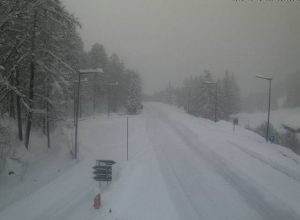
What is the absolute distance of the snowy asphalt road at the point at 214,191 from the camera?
12430 mm

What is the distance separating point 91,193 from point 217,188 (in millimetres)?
6956

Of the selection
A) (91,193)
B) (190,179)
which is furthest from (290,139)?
(91,193)

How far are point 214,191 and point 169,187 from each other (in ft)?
8.05

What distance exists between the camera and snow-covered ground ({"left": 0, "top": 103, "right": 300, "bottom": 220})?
12.8 meters

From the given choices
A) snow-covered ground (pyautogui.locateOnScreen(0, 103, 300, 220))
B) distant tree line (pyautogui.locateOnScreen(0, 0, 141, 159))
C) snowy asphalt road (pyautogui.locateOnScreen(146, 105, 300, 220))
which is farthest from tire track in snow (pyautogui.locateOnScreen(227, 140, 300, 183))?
distant tree line (pyautogui.locateOnScreen(0, 0, 141, 159))

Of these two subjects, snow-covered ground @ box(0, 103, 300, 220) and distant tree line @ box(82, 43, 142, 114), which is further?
distant tree line @ box(82, 43, 142, 114)

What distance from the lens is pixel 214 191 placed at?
15.1 m

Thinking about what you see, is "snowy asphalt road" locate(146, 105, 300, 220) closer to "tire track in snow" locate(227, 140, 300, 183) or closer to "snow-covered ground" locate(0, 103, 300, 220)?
"snow-covered ground" locate(0, 103, 300, 220)

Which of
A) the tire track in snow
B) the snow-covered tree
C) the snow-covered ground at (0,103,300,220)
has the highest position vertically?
the snow-covered tree

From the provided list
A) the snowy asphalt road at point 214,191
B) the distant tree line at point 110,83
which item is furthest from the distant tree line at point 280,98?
the snowy asphalt road at point 214,191

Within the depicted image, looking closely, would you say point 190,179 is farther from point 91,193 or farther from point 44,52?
point 44,52

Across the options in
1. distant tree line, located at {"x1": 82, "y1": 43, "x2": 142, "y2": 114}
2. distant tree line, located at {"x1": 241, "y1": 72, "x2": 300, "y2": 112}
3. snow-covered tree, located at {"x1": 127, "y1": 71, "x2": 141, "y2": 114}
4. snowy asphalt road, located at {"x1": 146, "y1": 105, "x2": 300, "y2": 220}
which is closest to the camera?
snowy asphalt road, located at {"x1": 146, "y1": 105, "x2": 300, "y2": 220}

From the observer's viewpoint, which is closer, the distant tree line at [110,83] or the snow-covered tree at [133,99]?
the distant tree line at [110,83]

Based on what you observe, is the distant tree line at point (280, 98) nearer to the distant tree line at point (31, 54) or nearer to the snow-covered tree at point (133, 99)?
the snow-covered tree at point (133, 99)
